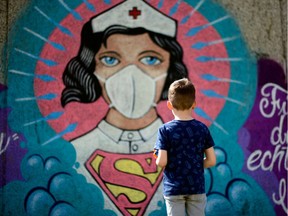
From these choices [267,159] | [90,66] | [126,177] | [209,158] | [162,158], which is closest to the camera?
[162,158]

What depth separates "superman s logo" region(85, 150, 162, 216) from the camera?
5.05 m

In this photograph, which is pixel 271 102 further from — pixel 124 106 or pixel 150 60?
pixel 124 106

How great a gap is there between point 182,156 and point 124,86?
2.15 meters

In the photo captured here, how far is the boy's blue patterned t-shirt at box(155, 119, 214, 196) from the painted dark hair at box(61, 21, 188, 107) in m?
2.02

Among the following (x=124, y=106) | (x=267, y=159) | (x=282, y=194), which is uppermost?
(x=124, y=106)

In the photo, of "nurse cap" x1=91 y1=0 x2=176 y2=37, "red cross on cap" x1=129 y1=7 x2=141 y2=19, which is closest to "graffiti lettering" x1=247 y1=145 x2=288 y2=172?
"nurse cap" x1=91 y1=0 x2=176 y2=37

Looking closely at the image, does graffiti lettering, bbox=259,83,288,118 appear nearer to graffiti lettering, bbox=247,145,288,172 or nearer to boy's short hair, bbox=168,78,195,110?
graffiti lettering, bbox=247,145,288,172

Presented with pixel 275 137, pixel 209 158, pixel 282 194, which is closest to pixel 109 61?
pixel 275 137

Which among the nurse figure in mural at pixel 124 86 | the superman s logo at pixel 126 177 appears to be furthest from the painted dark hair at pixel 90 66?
the superman s logo at pixel 126 177

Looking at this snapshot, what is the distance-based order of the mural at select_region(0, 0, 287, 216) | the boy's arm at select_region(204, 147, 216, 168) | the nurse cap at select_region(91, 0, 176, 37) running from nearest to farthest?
the boy's arm at select_region(204, 147, 216, 168) → the mural at select_region(0, 0, 287, 216) → the nurse cap at select_region(91, 0, 176, 37)

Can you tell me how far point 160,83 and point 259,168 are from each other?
56.8 inches

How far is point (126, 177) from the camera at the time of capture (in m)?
5.08

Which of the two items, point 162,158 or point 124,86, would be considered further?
point 124,86

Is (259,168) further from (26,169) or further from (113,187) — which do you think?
(26,169)
